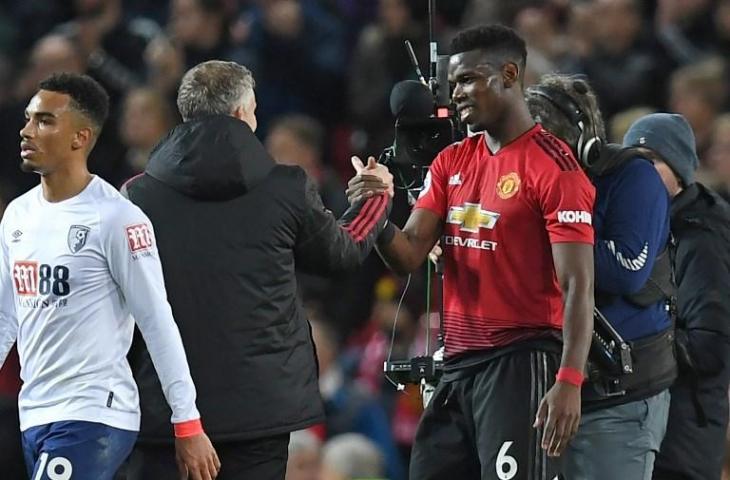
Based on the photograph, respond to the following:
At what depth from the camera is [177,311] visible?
4.69 meters

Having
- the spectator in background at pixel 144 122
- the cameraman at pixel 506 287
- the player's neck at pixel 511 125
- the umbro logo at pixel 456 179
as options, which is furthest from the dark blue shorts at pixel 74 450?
the spectator in background at pixel 144 122

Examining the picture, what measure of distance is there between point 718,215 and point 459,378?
1.22 meters

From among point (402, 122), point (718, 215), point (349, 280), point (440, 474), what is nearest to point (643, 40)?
point (349, 280)

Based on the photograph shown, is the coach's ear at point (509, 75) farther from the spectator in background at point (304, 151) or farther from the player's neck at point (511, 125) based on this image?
the spectator in background at point (304, 151)

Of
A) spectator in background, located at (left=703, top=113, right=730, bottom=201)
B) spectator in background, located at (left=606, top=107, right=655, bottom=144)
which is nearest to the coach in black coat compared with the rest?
spectator in background, located at (left=703, top=113, right=730, bottom=201)

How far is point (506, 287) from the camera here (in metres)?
4.79

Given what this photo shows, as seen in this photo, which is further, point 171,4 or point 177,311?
point 171,4

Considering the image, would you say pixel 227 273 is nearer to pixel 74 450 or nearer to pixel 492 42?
pixel 74 450

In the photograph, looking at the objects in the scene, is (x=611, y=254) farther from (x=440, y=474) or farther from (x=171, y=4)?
(x=171, y=4)

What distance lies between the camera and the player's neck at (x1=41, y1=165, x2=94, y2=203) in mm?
4535

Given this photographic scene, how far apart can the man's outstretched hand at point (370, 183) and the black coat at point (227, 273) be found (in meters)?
0.35

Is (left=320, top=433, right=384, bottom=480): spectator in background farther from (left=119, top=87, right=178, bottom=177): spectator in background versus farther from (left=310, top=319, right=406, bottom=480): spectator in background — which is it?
(left=119, top=87, right=178, bottom=177): spectator in background

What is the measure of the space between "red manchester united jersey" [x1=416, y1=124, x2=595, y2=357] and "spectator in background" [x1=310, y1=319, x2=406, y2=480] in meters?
3.12

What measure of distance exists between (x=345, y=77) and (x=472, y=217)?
4.78 meters
